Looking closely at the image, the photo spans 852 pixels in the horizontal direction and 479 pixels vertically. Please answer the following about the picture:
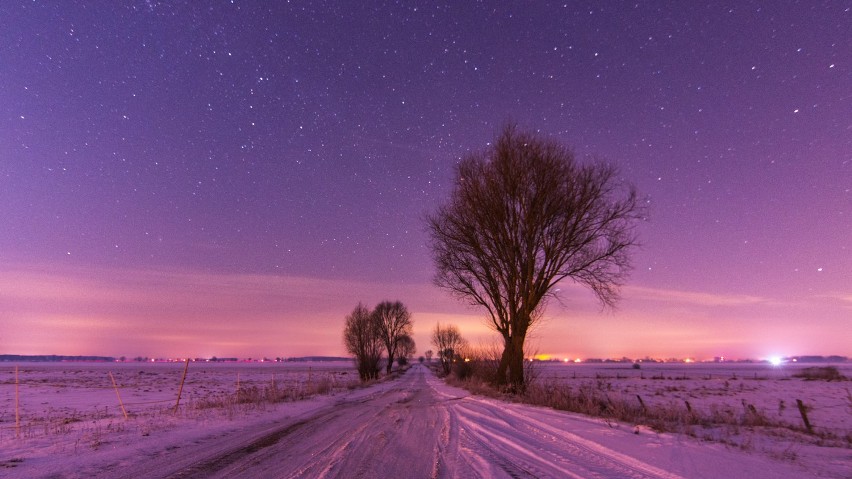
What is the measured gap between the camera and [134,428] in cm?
1116

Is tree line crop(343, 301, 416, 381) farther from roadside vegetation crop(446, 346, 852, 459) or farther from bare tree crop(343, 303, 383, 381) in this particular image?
roadside vegetation crop(446, 346, 852, 459)

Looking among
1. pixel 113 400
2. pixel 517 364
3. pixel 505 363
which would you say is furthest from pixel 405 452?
pixel 113 400

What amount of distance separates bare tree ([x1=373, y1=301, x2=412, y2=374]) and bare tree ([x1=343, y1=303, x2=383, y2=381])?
12275 mm

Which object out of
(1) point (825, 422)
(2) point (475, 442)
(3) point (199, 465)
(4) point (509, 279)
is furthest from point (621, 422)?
(1) point (825, 422)

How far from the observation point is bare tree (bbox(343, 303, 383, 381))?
48.3m

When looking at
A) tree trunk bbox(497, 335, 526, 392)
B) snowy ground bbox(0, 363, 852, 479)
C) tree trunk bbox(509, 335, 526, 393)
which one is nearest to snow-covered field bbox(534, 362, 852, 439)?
tree trunk bbox(497, 335, 526, 392)

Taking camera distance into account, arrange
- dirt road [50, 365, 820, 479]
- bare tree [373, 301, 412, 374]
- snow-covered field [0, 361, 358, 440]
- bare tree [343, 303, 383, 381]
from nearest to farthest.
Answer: dirt road [50, 365, 820, 479], snow-covered field [0, 361, 358, 440], bare tree [343, 303, 383, 381], bare tree [373, 301, 412, 374]

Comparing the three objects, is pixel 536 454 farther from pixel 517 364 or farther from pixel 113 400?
pixel 113 400

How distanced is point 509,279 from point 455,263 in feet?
8.83

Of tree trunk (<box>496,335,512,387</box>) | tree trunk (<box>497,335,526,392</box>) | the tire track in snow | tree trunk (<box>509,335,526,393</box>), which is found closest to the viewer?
the tire track in snow

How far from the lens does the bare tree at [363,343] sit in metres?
48.3

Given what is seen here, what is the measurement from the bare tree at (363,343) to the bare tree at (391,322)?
40.3 feet

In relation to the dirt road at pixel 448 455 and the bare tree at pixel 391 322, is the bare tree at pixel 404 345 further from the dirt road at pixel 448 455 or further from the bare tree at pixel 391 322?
the dirt road at pixel 448 455

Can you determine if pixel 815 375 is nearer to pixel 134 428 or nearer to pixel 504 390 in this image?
pixel 504 390
